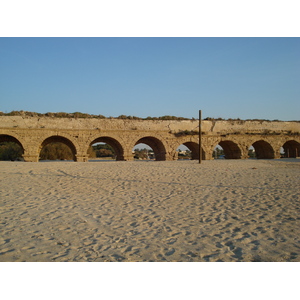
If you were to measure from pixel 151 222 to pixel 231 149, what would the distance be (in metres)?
19.6

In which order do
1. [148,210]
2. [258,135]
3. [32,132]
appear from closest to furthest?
[148,210], [32,132], [258,135]

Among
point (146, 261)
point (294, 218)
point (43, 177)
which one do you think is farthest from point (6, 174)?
point (294, 218)

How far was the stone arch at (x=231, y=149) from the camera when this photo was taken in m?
22.4

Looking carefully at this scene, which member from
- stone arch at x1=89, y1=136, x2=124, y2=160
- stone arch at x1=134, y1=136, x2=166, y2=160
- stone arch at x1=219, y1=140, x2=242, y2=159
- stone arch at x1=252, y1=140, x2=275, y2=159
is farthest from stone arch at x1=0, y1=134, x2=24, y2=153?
stone arch at x1=252, y1=140, x2=275, y2=159

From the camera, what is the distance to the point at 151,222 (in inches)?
189

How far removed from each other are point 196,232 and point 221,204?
76.1 inches

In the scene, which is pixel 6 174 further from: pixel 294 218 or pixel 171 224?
pixel 294 218

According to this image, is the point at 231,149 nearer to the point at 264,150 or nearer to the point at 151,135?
the point at 264,150

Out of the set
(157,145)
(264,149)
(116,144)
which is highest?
(264,149)

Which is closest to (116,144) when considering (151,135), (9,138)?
(151,135)

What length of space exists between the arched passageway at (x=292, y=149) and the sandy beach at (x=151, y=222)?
61.2 ft

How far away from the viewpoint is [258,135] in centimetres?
2269

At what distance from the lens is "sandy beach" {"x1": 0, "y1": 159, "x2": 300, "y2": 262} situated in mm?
3498

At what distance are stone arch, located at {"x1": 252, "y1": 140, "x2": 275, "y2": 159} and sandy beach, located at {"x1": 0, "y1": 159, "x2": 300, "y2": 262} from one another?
52.6ft
